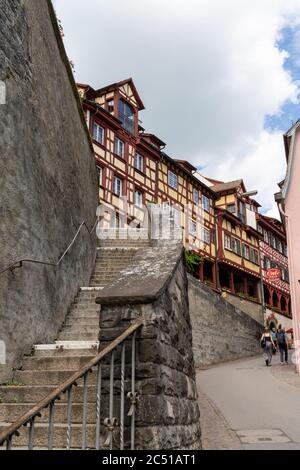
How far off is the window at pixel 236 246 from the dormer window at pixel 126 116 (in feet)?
40.8

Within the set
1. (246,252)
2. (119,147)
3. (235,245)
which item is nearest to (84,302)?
(119,147)

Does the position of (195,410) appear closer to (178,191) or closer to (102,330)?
(102,330)

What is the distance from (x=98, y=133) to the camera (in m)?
24.9

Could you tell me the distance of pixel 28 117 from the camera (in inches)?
265

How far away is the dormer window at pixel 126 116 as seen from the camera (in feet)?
89.8

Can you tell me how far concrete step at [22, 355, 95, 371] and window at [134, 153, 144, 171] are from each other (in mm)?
22191

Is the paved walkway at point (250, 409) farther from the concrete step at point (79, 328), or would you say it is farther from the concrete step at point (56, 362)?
the concrete step at point (79, 328)

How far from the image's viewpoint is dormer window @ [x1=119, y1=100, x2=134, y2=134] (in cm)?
2737

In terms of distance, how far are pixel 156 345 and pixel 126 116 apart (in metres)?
24.7

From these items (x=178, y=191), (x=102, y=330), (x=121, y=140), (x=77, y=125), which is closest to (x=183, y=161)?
(x=178, y=191)

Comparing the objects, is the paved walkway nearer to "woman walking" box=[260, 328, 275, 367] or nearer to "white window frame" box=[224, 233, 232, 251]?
"woman walking" box=[260, 328, 275, 367]

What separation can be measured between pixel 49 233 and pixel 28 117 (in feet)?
5.75

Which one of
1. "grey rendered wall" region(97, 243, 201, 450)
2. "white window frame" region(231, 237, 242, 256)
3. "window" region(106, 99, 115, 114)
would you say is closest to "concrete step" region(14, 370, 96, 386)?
"grey rendered wall" region(97, 243, 201, 450)

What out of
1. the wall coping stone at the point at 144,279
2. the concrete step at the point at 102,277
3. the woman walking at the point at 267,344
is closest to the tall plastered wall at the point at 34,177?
the wall coping stone at the point at 144,279
